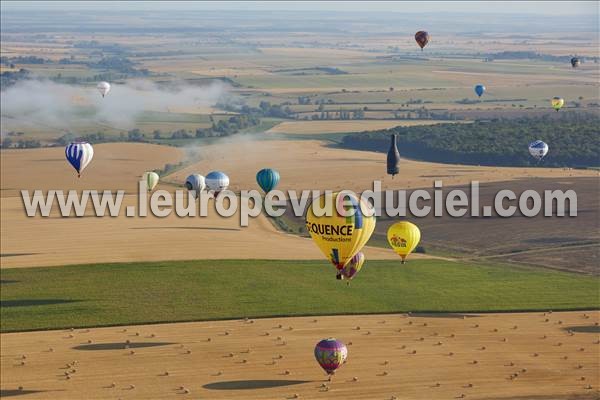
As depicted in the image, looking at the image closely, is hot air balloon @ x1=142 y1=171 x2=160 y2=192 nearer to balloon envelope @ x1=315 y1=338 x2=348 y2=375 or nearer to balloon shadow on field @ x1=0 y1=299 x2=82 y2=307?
balloon shadow on field @ x1=0 y1=299 x2=82 y2=307

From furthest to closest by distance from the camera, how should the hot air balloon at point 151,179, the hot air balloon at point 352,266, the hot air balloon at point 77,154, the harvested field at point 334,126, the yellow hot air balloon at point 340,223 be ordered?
the harvested field at point 334,126
the hot air balloon at point 151,179
the hot air balloon at point 77,154
the hot air balloon at point 352,266
the yellow hot air balloon at point 340,223

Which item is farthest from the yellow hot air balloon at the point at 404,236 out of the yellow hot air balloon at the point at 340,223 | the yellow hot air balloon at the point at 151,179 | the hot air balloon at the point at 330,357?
the yellow hot air balloon at the point at 151,179

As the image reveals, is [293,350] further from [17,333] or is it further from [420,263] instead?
[420,263]

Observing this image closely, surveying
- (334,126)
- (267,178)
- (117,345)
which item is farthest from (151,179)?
(334,126)

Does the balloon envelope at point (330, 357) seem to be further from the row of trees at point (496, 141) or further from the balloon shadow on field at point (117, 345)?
the row of trees at point (496, 141)

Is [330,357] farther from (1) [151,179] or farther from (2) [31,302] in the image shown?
(1) [151,179]

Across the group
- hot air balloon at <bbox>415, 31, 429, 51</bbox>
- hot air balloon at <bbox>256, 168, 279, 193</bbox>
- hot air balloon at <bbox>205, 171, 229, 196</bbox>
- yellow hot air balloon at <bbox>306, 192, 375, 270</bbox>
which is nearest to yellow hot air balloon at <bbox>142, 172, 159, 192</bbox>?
hot air balloon at <bbox>205, 171, 229, 196</bbox>
